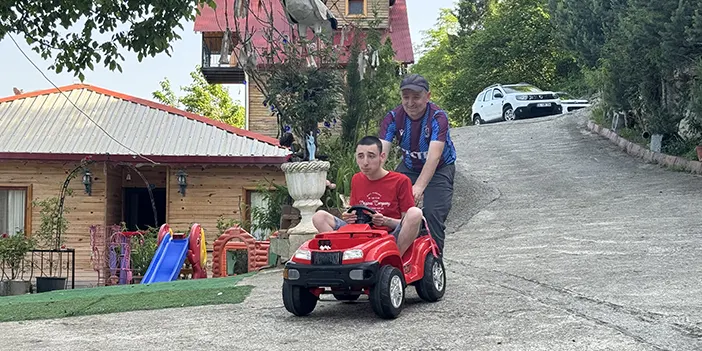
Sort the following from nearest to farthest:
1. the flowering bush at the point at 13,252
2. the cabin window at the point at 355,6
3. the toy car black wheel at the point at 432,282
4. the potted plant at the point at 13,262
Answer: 1. the toy car black wheel at the point at 432,282
2. the potted plant at the point at 13,262
3. the flowering bush at the point at 13,252
4. the cabin window at the point at 355,6

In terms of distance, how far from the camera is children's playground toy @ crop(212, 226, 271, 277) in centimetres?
1128

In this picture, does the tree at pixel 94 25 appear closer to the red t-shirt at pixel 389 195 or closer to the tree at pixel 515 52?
the red t-shirt at pixel 389 195

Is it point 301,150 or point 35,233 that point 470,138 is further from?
point 301,150

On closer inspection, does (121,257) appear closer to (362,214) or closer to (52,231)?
(52,231)

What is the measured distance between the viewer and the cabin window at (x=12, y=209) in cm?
1784

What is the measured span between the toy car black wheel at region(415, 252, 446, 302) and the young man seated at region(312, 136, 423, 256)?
0.25 metres

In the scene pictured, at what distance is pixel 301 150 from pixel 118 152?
8696 mm

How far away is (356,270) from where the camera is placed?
4.82m

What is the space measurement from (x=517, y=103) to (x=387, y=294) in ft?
83.4

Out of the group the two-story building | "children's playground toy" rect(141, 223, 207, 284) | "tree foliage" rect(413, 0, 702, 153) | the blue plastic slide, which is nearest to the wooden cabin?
"children's playground toy" rect(141, 223, 207, 284)

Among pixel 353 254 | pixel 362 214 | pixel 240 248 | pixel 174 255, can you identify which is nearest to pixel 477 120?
pixel 174 255

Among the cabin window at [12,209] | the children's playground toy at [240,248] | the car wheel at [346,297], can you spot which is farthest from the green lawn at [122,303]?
the cabin window at [12,209]

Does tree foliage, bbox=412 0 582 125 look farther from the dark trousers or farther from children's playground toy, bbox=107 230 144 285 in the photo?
the dark trousers

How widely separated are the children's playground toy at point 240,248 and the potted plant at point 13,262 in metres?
4.40
